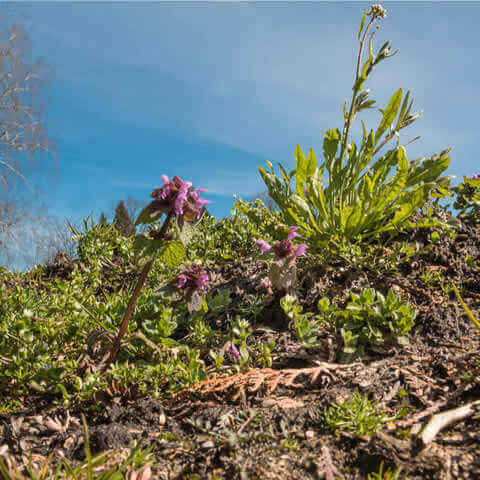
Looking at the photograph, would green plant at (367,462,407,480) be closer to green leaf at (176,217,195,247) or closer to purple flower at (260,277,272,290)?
green leaf at (176,217,195,247)

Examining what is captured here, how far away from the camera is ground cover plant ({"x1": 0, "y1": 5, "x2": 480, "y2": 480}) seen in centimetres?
155

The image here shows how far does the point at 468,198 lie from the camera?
350 centimetres

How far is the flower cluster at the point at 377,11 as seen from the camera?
3.12 meters

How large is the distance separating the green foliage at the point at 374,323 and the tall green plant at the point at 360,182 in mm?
742

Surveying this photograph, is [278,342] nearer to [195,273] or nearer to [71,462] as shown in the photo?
[195,273]

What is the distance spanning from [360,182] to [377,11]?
4.65 ft

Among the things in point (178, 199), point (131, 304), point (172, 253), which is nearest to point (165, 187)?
point (178, 199)

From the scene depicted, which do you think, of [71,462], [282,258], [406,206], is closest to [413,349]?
[282,258]

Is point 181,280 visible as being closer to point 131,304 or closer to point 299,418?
point 131,304

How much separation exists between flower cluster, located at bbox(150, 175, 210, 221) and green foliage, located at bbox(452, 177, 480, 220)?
2.72 m

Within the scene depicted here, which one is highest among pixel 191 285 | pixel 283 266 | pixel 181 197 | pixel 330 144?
pixel 330 144

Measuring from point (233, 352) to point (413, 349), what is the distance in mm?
1034

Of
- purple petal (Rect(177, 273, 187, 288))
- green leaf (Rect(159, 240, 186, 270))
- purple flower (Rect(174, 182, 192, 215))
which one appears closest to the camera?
purple flower (Rect(174, 182, 192, 215))

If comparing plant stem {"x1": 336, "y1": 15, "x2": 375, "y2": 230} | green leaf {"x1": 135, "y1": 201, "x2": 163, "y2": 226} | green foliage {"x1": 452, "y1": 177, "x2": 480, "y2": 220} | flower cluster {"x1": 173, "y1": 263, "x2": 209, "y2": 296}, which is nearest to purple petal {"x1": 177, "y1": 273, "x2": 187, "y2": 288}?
flower cluster {"x1": 173, "y1": 263, "x2": 209, "y2": 296}
